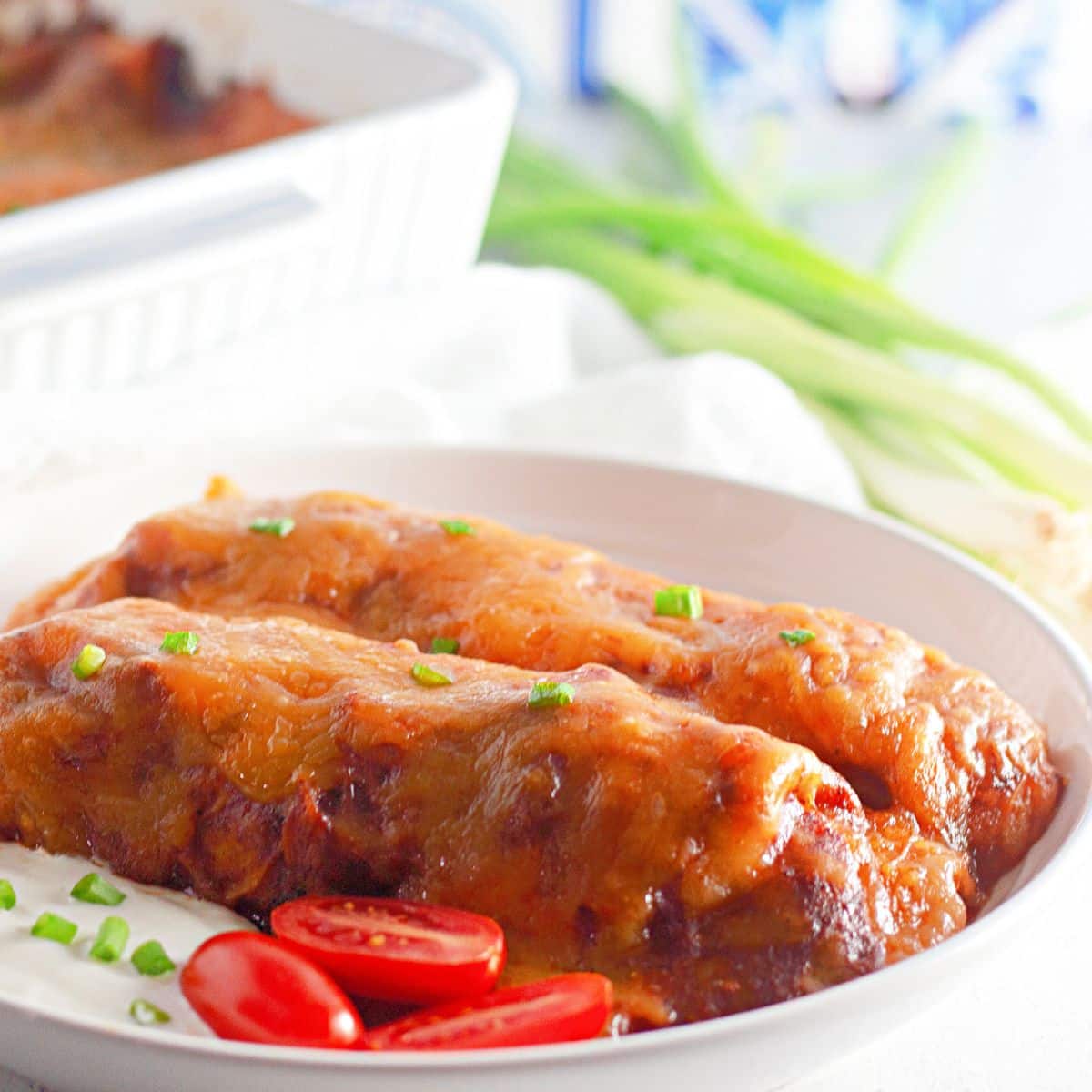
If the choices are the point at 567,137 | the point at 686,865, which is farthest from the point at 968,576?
the point at 567,137

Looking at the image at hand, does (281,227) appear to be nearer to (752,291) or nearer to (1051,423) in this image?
(752,291)

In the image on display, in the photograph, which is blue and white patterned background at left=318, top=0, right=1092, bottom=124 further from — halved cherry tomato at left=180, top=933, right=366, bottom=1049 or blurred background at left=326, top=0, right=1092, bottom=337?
halved cherry tomato at left=180, top=933, right=366, bottom=1049

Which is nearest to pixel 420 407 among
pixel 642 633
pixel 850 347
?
pixel 850 347

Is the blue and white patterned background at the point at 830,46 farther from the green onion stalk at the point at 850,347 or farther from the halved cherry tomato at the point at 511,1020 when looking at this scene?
the halved cherry tomato at the point at 511,1020

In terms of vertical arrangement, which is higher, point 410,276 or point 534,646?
point 534,646

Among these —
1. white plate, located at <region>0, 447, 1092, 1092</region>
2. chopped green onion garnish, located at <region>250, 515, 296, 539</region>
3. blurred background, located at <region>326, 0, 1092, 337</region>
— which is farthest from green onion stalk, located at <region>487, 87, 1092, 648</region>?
chopped green onion garnish, located at <region>250, 515, 296, 539</region>

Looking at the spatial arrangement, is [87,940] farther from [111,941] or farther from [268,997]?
[268,997]

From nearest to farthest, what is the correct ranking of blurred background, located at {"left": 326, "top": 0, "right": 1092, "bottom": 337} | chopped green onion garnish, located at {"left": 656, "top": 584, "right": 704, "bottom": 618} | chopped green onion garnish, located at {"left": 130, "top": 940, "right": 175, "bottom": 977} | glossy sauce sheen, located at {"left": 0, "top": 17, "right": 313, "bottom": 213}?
chopped green onion garnish, located at {"left": 130, "top": 940, "right": 175, "bottom": 977}, chopped green onion garnish, located at {"left": 656, "top": 584, "right": 704, "bottom": 618}, glossy sauce sheen, located at {"left": 0, "top": 17, "right": 313, "bottom": 213}, blurred background, located at {"left": 326, "top": 0, "right": 1092, "bottom": 337}
